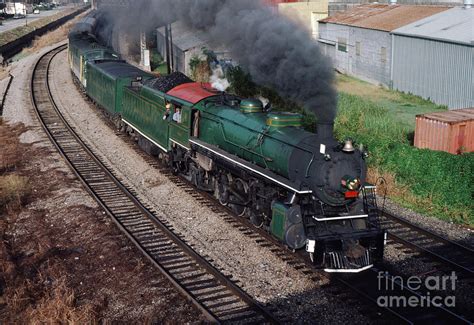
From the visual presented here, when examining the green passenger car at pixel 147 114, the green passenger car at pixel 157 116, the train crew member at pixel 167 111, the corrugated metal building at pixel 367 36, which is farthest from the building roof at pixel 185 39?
the train crew member at pixel 167 111

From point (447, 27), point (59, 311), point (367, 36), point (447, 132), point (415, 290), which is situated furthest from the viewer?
point (367, 36)

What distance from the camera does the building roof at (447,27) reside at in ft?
93.3

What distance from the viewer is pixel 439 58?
29.2 m

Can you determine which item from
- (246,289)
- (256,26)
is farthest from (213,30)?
(246,289)

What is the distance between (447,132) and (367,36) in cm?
1950

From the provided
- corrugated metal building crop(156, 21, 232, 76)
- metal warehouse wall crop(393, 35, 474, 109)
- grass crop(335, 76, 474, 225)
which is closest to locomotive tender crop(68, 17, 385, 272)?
grass crop(335, 76, 474, 225)

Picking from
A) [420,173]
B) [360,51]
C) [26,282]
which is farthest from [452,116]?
[360,51]

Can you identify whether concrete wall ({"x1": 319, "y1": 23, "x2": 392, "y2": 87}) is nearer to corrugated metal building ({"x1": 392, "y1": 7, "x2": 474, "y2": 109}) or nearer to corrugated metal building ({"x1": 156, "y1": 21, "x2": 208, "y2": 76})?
corrugated metal building ({"x1": 392, "y1": 7, "x2": 474, "y2": 109})

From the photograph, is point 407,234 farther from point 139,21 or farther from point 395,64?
point 139,21

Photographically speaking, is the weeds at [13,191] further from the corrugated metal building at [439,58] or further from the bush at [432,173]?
the corrugated metal building at [439,58]

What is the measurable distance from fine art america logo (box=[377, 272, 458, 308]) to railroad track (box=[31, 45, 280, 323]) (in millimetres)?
2494

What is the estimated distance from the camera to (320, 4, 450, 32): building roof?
35.6 meters

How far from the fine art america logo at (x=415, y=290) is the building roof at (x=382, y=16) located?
25.6m

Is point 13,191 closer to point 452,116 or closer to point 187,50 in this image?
point 452,116
